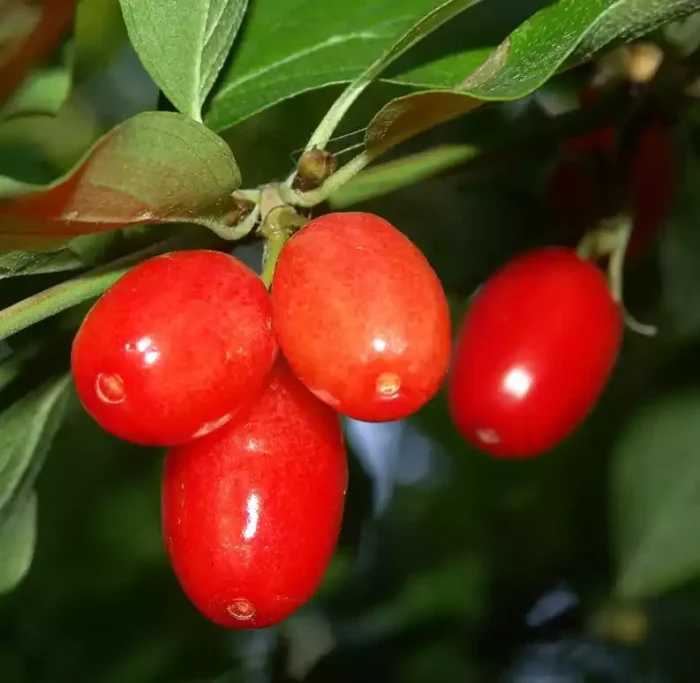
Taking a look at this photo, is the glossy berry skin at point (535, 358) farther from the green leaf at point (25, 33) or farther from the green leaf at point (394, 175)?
the green leaf at point (25, 33)

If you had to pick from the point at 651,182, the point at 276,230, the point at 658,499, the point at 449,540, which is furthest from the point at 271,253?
the point at 449,540

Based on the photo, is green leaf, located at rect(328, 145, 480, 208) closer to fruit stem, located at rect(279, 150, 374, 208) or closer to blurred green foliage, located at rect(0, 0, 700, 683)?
fruit stem, located at rect(279, 150, 374, 208)

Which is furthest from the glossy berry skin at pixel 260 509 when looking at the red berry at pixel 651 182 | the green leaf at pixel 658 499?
the green leaf at pixel 658 499

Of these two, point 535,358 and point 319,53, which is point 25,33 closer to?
point 319,53

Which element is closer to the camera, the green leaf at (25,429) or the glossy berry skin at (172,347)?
the glossy berry skin at (172,347)

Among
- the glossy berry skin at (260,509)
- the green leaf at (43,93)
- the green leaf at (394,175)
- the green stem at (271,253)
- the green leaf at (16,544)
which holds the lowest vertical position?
the green leaf at (16,544)

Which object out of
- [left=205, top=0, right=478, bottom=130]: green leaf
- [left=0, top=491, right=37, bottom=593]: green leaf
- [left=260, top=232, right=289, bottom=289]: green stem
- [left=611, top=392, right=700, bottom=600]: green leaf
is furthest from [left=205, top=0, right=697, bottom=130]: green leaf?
[left=611, top=392, right=700, bottom=600]: green leaf

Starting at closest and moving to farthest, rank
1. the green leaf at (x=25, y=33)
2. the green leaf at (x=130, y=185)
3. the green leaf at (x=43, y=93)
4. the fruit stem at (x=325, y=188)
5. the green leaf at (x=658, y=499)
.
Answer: the green leaf at (x=130, y=185), the fruit stem at (x=325, y=188), the green leaf at (x=25, y=33), the green leaf at (x=43, y=93), the green leaf at (x=658, y=499)
